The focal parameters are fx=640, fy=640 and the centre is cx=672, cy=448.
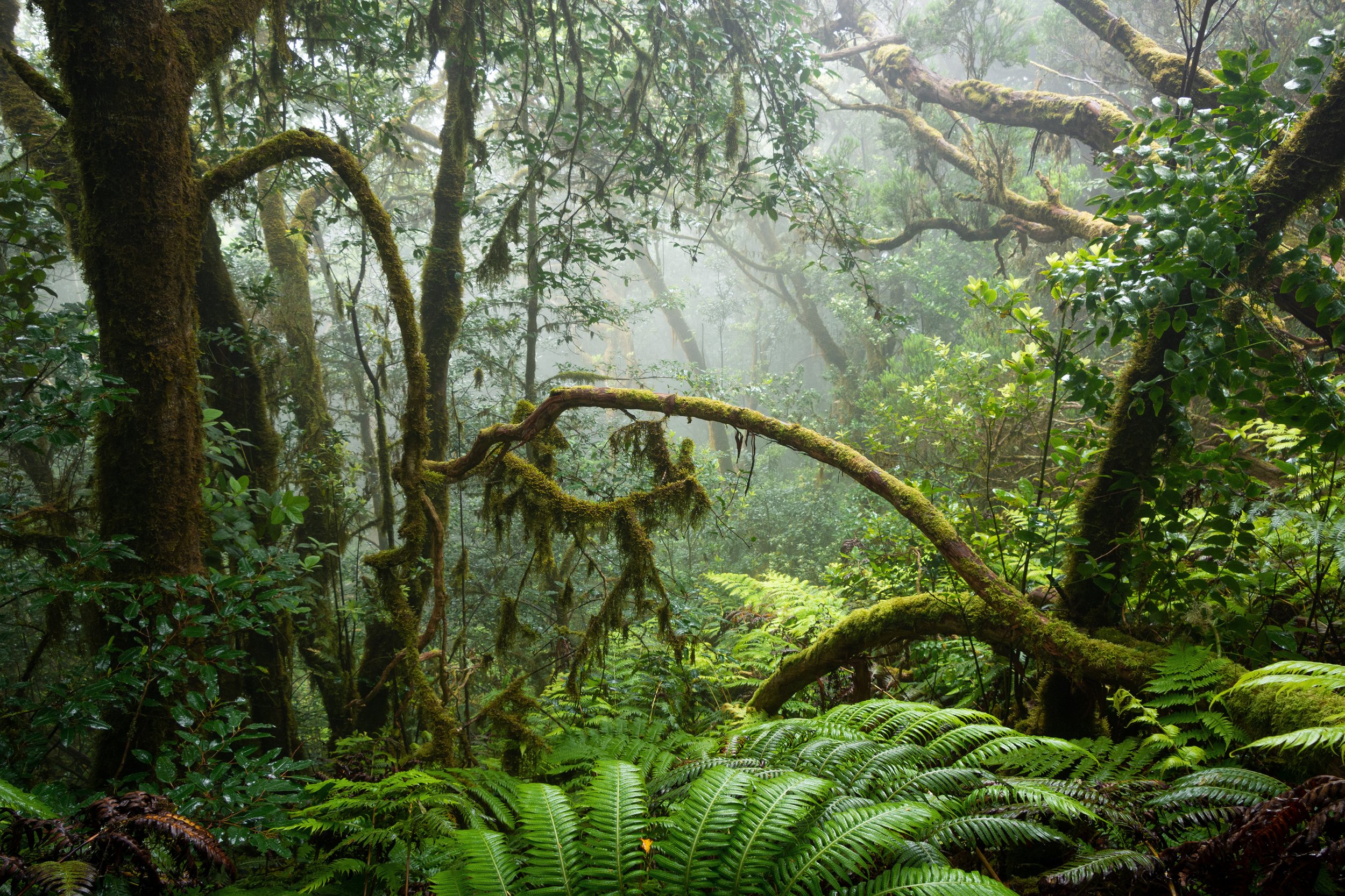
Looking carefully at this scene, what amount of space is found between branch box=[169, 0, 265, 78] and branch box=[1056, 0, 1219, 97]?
24.9 feet

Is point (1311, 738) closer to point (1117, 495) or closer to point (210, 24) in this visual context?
point (1117, 495)

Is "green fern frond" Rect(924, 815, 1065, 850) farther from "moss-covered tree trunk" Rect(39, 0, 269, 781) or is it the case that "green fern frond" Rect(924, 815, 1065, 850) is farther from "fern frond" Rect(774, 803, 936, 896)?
"moss-covered tree trunk" Rect(39, 0, 269, 781)

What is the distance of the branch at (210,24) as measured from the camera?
2.82m

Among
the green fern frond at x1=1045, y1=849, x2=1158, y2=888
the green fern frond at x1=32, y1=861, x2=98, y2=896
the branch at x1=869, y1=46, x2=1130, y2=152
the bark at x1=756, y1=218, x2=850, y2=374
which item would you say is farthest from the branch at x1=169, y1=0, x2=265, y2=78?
the bark at x1=756, y1=218, x2=850, y2=374

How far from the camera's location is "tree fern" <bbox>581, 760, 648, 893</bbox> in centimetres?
150

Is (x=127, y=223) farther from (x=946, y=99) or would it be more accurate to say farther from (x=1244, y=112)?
(x=946, y=99)

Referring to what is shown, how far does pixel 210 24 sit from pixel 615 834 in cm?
377

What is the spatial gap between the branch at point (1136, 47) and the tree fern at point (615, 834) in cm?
783

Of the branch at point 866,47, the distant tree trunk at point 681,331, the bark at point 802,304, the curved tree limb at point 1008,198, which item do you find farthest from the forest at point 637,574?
the bark at point 802,304

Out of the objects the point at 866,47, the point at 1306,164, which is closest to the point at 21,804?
the point at 1306,164

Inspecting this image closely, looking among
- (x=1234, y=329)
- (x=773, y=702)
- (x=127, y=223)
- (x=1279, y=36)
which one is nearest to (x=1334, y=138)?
(x=1234, y=329)

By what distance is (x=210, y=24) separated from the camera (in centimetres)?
294

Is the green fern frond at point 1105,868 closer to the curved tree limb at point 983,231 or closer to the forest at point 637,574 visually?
the forest at point 637,574

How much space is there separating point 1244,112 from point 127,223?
4.37m
